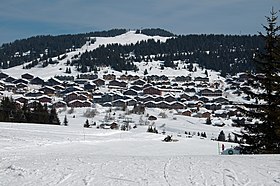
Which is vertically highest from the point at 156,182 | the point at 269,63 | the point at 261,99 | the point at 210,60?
the point at 210,60

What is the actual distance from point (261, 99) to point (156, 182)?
28.4ft

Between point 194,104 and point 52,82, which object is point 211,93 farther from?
point 52,82

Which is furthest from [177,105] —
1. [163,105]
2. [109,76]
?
[109,76]

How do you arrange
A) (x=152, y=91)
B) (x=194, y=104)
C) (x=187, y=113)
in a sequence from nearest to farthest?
(x=187, y=113), (x=194, y=104), (x=152, y=91)

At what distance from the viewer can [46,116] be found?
184ft

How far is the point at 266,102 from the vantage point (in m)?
16.1

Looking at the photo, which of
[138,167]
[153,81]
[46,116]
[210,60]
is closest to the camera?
[138,167]

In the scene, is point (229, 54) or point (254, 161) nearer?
point (254, 161)

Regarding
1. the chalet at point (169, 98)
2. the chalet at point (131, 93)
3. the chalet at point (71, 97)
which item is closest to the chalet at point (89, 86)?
the chalet at point (131, 93)

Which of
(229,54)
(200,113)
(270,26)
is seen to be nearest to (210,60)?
(229,54)

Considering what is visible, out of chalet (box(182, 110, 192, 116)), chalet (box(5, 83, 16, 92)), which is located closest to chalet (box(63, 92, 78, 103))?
chalet (box(5, 83, 16, 92))

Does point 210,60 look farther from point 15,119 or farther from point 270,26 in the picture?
point 270,26

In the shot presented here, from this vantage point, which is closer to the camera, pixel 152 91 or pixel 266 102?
pixel 266 102

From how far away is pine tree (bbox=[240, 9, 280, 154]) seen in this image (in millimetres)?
15172
